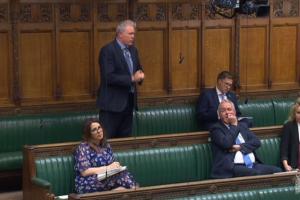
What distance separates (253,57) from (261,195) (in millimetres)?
4351

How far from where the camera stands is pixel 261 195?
7.06 metres

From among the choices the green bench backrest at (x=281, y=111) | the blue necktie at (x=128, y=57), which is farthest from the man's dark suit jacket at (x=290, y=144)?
the green bench backrest at (x=281, y=111)

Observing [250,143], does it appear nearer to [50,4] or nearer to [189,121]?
[189,121]

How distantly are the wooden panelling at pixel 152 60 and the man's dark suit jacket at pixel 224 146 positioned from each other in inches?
86.3

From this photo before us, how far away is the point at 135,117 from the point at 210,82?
1416 mm

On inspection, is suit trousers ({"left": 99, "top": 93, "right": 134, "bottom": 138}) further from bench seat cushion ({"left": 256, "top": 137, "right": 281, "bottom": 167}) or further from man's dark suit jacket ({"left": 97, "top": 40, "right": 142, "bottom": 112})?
bench seat cushion ({"left": 256, "top": 137, "right": 281, "bottom": 167})

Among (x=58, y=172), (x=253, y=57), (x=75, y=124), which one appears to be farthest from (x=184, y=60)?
(x=58, y=172)

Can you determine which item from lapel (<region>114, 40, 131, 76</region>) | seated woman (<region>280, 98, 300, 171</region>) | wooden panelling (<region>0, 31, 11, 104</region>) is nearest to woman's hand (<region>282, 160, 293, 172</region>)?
seated woman (<region>280, 98, 300, 171</region>)

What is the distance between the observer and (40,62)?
9750 mm

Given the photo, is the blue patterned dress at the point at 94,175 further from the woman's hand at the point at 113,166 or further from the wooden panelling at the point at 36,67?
the wooden panelling at the point at 36,67

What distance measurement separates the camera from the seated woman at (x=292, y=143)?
877cm

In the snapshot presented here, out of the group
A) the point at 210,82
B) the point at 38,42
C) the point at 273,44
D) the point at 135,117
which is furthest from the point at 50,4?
the point at 273,44

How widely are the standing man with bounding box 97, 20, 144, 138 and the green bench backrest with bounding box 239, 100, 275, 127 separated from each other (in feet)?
7.03

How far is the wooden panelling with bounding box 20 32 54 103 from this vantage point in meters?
9.65
